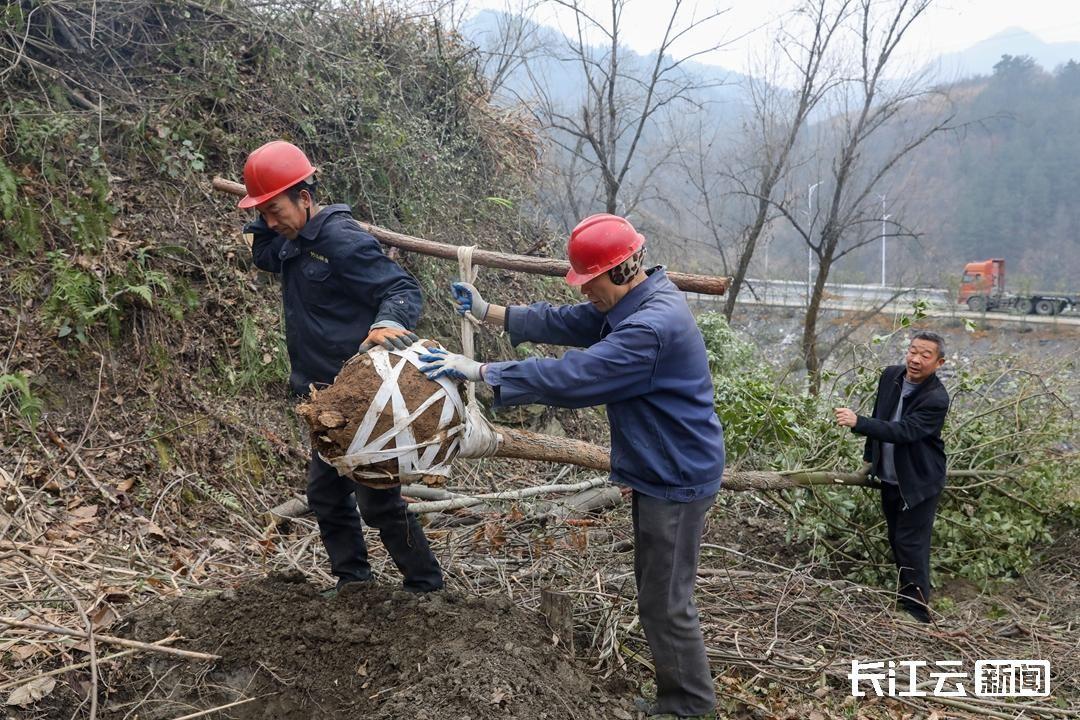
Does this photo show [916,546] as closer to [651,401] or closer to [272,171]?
[651,401]

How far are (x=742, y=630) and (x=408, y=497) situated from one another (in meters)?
2.46

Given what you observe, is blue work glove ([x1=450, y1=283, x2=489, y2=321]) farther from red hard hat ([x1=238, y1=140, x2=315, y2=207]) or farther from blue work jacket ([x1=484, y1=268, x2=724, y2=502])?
red hard hat ([x1=238, y1=140, x2=315, y2=207])

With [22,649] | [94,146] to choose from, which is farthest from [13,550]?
[94,146]

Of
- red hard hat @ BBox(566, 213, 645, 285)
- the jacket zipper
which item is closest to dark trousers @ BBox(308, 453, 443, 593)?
red hard hat @ BBox(566, 213, 645, 285)

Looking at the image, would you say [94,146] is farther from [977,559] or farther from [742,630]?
[977,559]

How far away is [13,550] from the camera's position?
158 inches

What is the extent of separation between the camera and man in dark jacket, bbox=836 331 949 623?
198 inches

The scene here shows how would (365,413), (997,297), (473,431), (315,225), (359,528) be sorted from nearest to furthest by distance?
(365,413) < (473,431) < (315,225) < (359,528) < (997,297)

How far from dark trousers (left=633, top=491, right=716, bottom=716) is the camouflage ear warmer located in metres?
0.87

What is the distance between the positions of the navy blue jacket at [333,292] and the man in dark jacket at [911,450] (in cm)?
308

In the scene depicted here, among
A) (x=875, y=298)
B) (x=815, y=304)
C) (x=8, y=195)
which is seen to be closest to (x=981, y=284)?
(x=875, y=298)

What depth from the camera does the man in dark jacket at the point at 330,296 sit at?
3.33m

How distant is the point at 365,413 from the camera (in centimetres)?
290

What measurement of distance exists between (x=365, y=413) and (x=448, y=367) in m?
0.36
